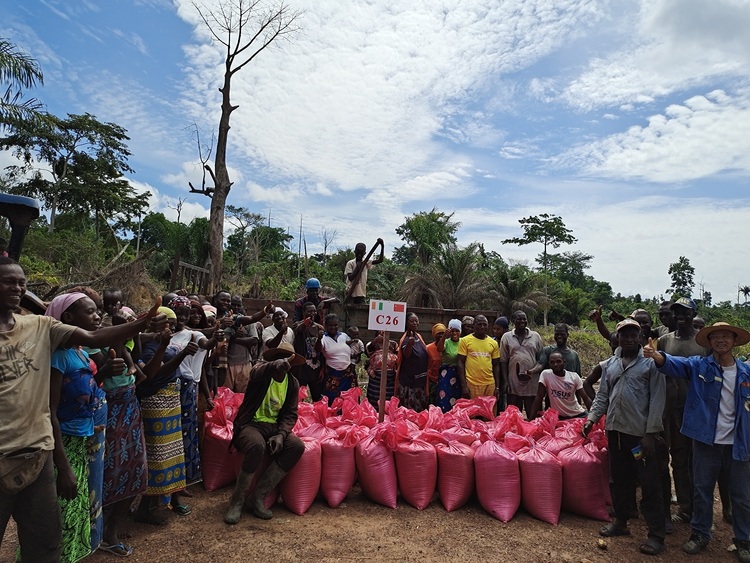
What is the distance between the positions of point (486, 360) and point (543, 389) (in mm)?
827

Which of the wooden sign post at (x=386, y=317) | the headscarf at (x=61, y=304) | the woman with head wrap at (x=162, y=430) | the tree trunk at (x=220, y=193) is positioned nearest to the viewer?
the headscarf at (x=61, y=304)

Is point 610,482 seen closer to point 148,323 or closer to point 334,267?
point 148,323

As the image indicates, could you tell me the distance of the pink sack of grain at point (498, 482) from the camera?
3.75 m

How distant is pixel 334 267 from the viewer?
24.7 m

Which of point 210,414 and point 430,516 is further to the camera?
point 210,414

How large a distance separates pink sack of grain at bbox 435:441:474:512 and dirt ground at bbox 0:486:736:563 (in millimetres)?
88

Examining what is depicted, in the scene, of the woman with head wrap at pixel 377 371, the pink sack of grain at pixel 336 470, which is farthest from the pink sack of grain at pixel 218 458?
the woman with head wrap at pixel 377 371

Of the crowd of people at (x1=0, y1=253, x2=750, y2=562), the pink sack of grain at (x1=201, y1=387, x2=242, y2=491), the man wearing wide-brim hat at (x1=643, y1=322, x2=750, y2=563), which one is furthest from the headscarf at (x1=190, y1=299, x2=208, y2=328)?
the man wearing wide-brim hat at (x1=643, y1=322, x2=750, y2=563)

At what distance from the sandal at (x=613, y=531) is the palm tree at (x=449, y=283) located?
Answer: 457 inches

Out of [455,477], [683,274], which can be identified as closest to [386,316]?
[455,477]

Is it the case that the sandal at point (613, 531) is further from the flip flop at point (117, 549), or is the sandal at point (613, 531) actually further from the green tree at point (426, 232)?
the green tree at point (426, 232)

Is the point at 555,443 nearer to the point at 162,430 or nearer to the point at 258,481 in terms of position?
the point at 258,481

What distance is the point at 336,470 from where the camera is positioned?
152 inches

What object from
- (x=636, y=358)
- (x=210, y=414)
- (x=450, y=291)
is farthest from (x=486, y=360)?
(x=450, y=291)
